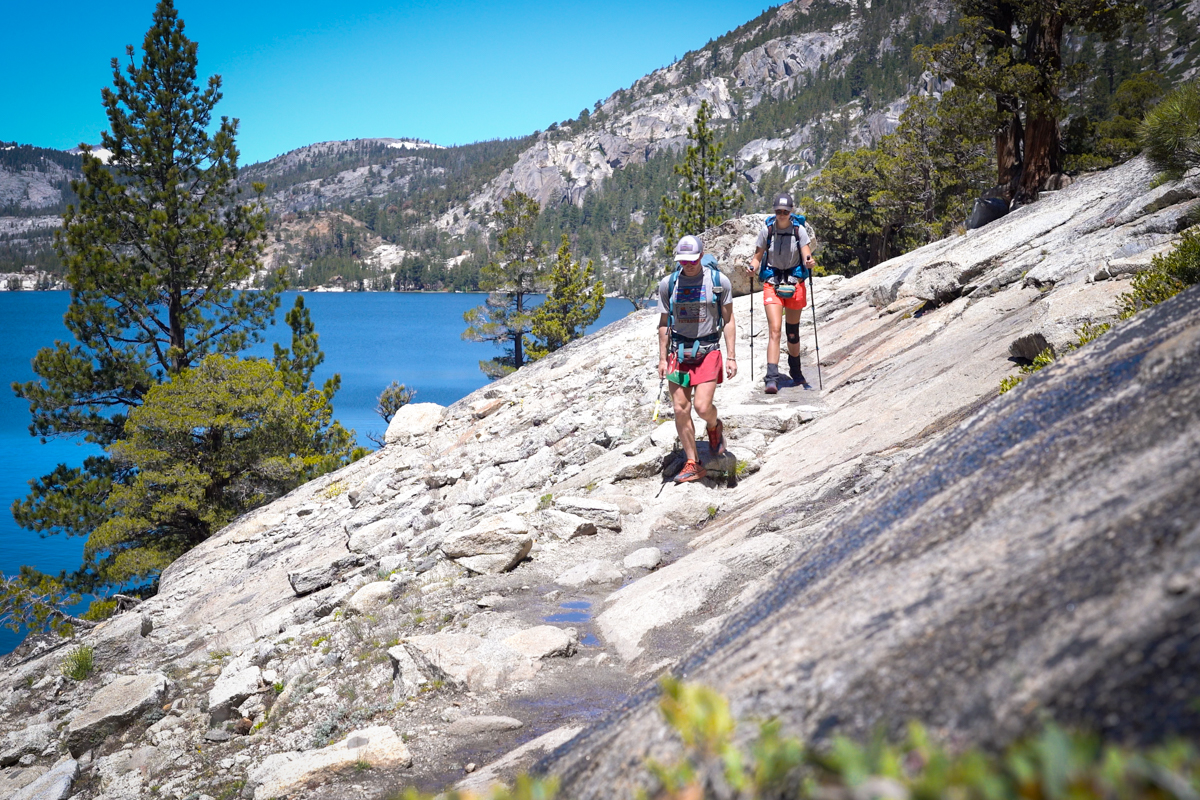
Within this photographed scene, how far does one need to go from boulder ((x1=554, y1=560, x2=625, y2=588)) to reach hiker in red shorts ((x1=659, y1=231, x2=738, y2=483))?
5.50 feet

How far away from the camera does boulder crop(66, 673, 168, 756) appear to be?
597 cm

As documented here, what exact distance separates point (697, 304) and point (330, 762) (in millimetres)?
4823

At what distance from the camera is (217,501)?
18.9 metres

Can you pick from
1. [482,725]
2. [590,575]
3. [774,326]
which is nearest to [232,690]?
[482,725]

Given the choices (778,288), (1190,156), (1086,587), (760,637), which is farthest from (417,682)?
(1190,156)

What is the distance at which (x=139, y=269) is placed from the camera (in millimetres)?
21703

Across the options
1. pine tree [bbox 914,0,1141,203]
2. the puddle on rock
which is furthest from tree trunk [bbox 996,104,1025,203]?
the puddle on rock

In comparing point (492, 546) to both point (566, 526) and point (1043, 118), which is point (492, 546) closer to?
point (566, 526)

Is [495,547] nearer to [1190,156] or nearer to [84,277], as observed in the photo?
[1190,156]

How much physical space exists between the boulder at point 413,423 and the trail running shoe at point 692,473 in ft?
35.0

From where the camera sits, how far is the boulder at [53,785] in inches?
205

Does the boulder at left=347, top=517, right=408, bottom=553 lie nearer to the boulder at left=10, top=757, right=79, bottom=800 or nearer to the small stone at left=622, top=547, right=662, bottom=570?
the boulder at left=10, top=757, right=79, bottom=800

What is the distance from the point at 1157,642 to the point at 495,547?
19.0ft

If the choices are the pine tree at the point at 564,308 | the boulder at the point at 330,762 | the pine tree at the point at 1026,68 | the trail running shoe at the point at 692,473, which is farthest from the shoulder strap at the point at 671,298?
the pine tree at the point at 564,308
